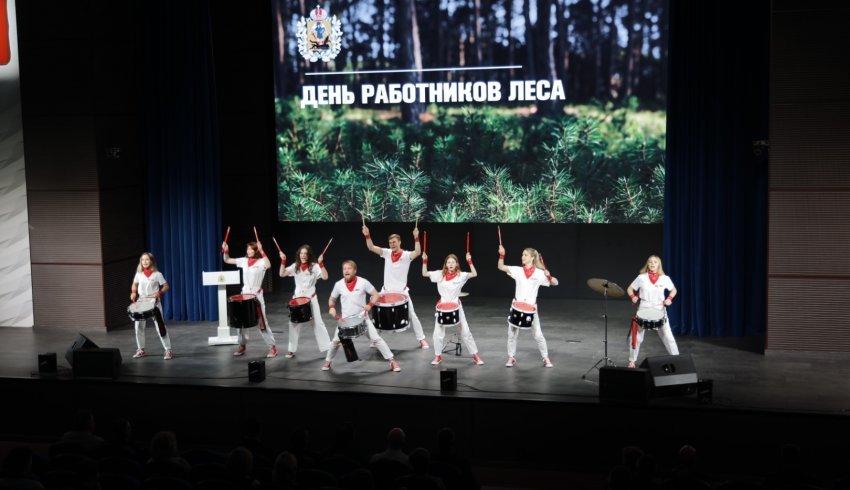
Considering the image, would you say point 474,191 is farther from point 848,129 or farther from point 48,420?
point 48,420

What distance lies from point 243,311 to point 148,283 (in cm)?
136

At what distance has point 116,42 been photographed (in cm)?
1411

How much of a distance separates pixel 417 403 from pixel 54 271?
23.8ft

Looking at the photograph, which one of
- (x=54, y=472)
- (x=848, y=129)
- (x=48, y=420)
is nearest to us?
(x=54, y=472)

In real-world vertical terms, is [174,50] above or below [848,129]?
above

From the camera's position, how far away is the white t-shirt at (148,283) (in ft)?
40.1

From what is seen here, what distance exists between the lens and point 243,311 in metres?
11.8

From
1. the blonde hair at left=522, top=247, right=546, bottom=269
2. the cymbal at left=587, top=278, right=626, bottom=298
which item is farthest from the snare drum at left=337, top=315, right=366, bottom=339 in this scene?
the cymbal at left=587, top=278, right=626, bottom=298

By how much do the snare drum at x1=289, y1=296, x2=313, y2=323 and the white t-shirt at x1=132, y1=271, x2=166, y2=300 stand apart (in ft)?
5.83

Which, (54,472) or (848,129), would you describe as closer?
(54,472)

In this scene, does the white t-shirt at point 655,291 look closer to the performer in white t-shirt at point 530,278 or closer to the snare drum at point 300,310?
the performer in white t-shirt at point 530,278

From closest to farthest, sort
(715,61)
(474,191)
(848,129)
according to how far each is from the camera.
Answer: (848,129) < (715,61) < (474,191)

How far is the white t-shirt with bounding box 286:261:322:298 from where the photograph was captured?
1180cm

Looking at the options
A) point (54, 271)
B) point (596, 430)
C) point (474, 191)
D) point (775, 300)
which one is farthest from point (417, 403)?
point (54, 271)
